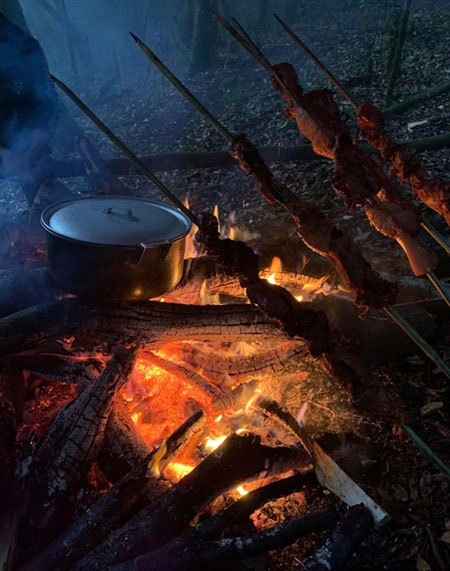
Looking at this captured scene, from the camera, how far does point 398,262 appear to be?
17.2 feet

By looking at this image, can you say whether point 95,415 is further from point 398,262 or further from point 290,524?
point 398,262

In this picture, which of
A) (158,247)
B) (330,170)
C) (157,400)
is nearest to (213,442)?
(157,400)

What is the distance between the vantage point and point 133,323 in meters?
3.51

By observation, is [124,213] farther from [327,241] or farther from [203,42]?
[203,42]

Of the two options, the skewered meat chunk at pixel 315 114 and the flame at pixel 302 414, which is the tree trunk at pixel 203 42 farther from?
the flame at pixel 302 414

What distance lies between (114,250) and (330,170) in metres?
6.41

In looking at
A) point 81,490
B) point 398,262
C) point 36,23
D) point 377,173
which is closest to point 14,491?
point 81,490

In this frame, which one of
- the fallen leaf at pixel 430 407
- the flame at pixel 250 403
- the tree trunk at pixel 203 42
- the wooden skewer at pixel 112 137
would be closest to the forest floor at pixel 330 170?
the fallen leaf at pixel 430 407

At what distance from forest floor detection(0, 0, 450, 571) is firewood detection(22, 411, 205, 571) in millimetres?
985

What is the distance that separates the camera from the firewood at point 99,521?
8.15 feet

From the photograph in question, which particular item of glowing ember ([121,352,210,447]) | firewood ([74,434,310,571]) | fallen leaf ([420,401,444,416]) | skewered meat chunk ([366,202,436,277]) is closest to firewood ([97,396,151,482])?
glowing ember ([121,352,210,447])

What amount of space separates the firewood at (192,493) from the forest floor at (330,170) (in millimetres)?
460

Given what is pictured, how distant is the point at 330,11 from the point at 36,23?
18858 mm

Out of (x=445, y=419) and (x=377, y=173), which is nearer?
(x=377, y=173)
